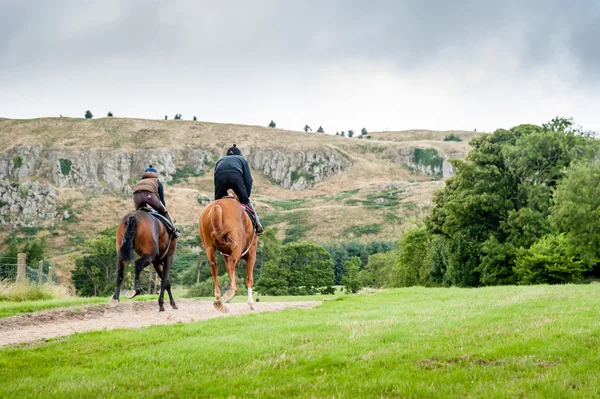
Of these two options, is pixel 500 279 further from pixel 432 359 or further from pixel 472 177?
pixel 432 359

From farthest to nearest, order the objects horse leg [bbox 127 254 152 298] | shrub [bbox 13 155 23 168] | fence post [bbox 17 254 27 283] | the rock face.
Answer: shrub [bbox 13 155 23 168]
the rock face
fence post [bbox 17 254 27 283]
horse leg [bbox 127 254 152 298]

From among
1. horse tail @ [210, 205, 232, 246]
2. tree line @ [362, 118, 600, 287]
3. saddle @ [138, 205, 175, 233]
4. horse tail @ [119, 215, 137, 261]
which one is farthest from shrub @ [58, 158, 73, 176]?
horse tail @ [210, 205, 232, 246]

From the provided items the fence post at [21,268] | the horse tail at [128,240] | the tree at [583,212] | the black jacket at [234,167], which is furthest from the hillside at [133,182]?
the horse tail at [128,240]

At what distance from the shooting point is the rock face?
127m

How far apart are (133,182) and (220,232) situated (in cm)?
16045

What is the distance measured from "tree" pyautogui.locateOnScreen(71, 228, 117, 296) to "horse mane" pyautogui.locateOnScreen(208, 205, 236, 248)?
183 ft

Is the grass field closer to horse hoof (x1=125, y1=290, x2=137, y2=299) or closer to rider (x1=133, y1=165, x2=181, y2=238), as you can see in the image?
horse hoof (x1=125, y1=290, x2=137, y2=299)

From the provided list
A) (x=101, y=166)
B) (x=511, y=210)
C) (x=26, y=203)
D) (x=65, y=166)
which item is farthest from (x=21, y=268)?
(x=101, y=166)

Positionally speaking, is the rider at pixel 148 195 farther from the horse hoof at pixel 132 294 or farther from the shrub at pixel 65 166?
the shrub at pixel 65 166

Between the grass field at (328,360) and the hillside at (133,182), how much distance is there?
296 feet

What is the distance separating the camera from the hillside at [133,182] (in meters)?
129

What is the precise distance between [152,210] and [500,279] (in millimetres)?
31871

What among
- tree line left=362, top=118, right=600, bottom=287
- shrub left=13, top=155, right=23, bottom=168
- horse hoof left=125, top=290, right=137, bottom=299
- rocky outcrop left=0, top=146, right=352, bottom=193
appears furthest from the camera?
rocky outcrop left=0, top=146, right=352, bottom=193

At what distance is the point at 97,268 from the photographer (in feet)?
218
